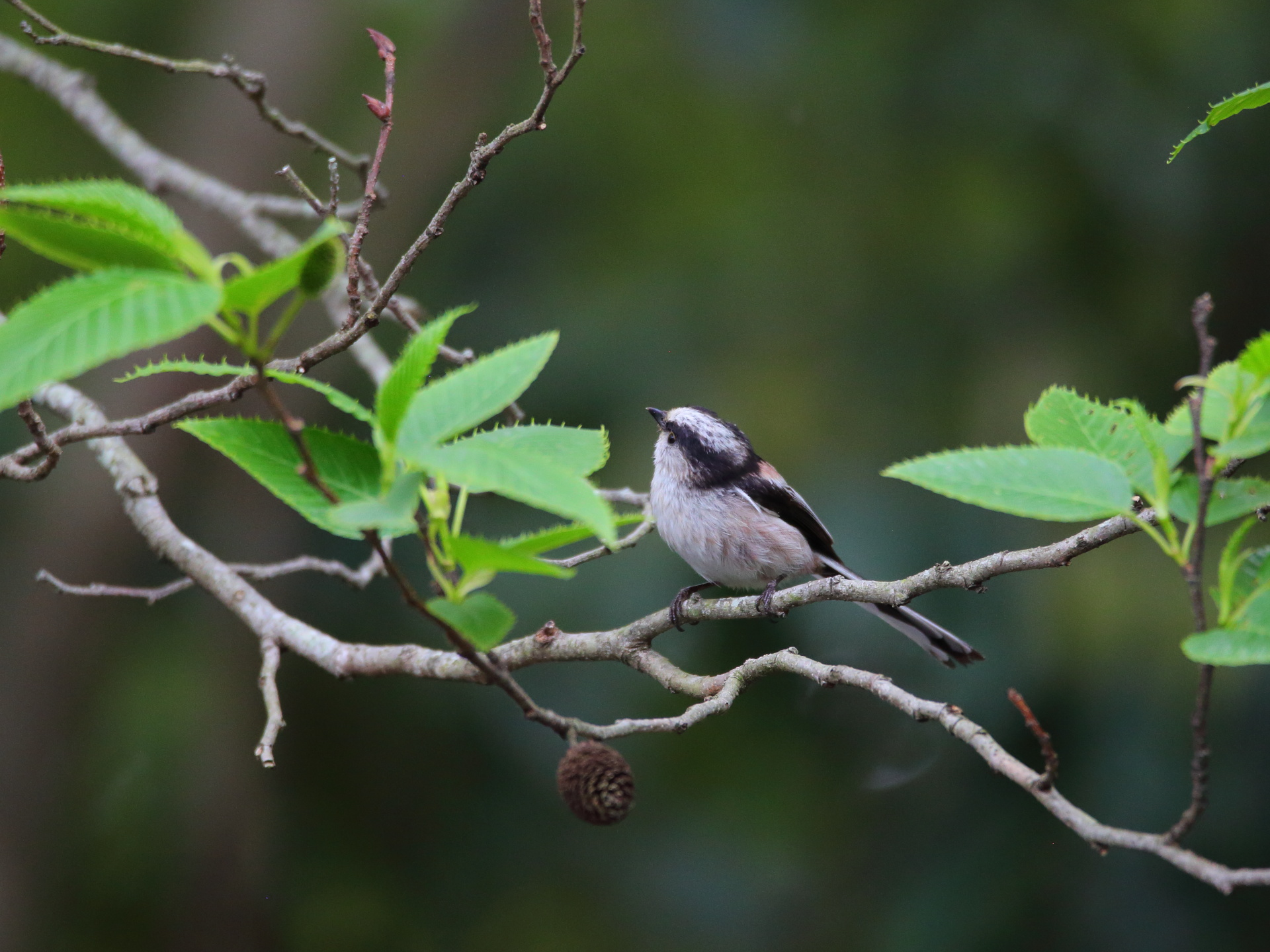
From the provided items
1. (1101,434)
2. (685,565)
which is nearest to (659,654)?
(1101,434)

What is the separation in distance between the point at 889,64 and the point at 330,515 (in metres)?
5.78

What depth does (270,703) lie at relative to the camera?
280 cm

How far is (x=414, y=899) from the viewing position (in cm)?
582

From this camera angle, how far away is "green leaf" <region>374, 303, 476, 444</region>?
155cm

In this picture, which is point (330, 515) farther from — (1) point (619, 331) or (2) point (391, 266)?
(2) point (391, 266)

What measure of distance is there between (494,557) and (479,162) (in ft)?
4.59

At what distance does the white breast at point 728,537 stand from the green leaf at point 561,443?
2.58 meters

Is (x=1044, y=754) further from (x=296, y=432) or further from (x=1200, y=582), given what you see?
(x=296, y=432)

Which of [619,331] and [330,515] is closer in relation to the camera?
[330,515]

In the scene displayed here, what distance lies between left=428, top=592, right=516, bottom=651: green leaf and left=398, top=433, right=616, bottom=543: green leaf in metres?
0.28

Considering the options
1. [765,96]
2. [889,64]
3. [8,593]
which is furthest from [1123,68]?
[8,593]

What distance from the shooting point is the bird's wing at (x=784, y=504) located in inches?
182

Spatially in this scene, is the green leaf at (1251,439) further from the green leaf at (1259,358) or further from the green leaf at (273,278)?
the green leaf at (273,278)

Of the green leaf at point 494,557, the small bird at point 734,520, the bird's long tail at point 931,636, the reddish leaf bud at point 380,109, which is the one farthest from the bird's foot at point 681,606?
the reddish leaf bud at point 380,109
